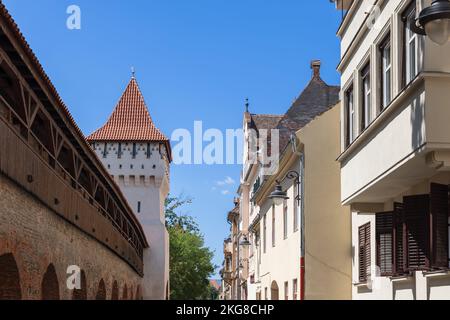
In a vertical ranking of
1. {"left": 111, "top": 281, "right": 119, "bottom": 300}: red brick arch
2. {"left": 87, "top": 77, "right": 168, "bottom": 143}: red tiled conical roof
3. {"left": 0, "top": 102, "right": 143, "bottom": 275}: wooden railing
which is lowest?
{"left": 111, "top": 281, "right": 119, "bottom": 300}: red brick arch

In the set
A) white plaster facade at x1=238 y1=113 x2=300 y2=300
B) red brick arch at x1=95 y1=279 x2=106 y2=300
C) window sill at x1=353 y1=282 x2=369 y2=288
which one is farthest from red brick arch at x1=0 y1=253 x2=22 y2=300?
white plaster facade at x1=238 y1=113 x2=300 y2=300

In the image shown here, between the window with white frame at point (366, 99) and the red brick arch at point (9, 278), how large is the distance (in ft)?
21.8

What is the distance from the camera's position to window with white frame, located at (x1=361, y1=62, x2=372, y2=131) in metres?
14.4

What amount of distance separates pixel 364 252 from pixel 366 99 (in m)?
4.51

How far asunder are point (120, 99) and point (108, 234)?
32.5m

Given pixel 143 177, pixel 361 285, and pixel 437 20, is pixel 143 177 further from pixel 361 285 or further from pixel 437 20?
pixel 437 20

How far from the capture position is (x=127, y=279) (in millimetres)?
35344

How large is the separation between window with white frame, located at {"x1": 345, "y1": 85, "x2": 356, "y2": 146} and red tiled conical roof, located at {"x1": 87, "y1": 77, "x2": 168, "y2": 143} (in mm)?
38058

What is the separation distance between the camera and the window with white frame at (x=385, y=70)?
1305cm

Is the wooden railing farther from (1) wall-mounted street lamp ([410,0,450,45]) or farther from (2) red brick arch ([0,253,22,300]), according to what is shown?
(1) wall-mounted street lamp ([410,0,450,45])
